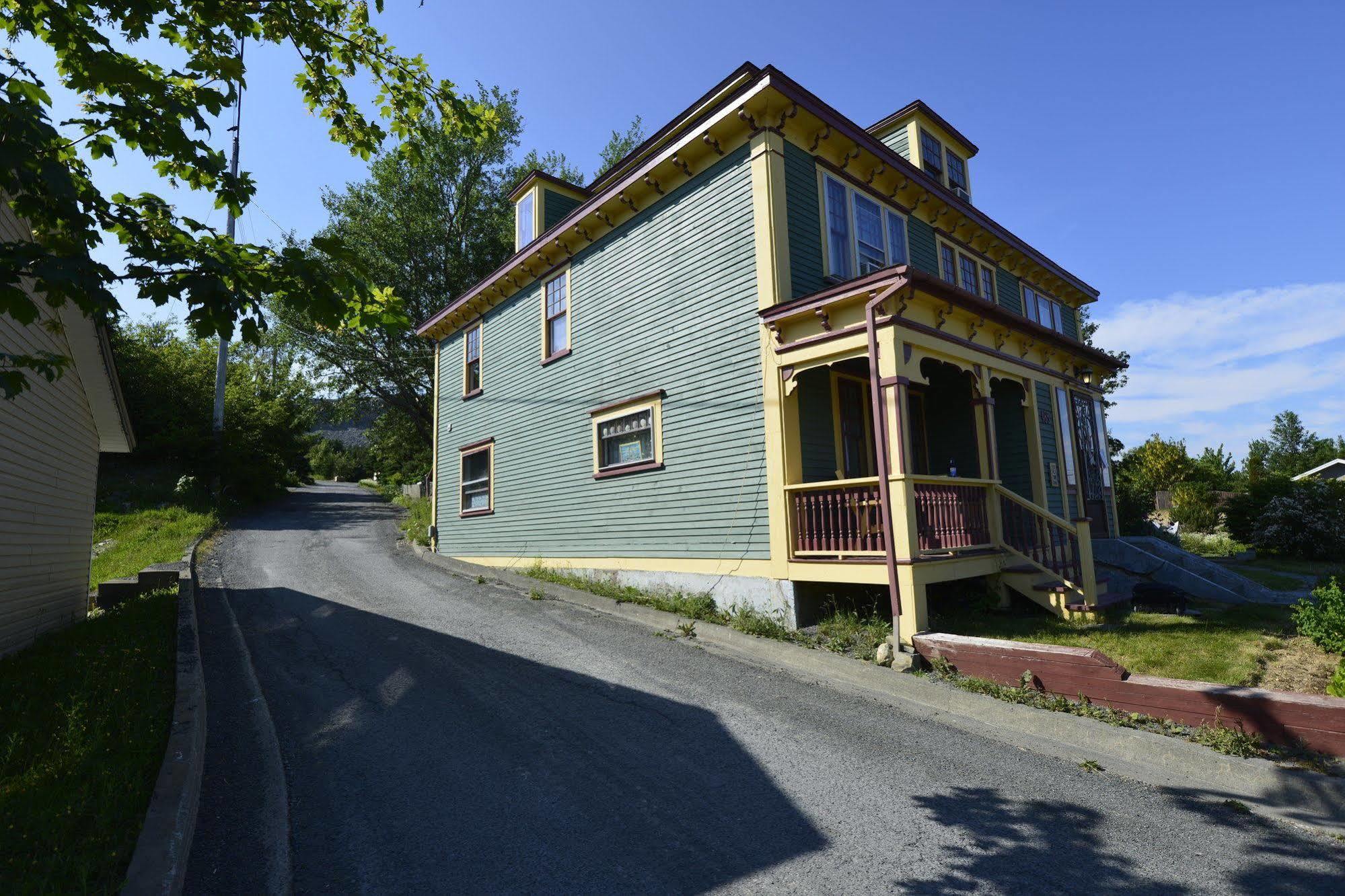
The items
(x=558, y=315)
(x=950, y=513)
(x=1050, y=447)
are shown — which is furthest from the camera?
(x=558, y=315)

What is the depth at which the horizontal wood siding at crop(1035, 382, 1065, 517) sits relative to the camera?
44.1 feet

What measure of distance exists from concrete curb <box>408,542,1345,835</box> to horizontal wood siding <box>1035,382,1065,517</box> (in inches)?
327

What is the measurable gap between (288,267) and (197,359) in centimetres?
3078

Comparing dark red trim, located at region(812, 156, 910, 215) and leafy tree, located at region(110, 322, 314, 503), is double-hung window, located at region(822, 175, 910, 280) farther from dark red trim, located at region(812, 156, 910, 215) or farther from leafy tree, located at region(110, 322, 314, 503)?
leafy tree, located at region(110, 322, 314, 503)

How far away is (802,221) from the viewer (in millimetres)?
10008

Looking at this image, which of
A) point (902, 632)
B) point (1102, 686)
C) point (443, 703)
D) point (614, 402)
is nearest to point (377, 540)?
point (614, 402)

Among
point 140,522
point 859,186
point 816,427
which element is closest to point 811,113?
point 859,186

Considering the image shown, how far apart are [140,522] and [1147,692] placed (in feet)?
74.2

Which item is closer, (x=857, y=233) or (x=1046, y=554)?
(x=1046, y=554)

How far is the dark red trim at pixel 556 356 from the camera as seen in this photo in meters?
13.5

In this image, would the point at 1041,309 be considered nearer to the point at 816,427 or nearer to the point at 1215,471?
the point at 816,427

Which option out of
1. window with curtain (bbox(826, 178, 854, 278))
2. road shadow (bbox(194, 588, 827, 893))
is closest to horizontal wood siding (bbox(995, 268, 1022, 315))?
window with curtain (bbox(826, 178, 854, 278))

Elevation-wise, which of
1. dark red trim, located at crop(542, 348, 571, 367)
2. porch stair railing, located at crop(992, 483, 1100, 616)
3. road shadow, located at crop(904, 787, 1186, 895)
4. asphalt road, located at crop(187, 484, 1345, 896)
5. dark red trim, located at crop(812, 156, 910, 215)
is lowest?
road shadow, located at crop(904, 787, 1186, 895)

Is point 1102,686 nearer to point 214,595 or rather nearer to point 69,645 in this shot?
point 69,645
